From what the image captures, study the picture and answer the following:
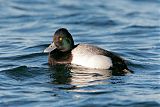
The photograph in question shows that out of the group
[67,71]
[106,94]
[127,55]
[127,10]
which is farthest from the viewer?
[127,10]

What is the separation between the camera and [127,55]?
14617 mm

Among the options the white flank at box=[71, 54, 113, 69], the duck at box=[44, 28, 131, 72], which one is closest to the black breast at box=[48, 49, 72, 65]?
the duck at box=[44, 28, 131, 72]

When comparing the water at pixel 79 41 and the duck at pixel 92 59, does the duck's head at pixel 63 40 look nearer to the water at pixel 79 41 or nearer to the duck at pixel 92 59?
the duck at pixel 92 59

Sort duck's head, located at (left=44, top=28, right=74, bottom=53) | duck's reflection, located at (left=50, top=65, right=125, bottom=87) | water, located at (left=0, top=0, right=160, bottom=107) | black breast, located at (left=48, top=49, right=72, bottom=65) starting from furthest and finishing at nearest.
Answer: duck's head, located at (left=44, top=28, right=74, bottom=53) → black breast, located at (left=48, top=49, right=72, bottom=65) → duck's reflection, located at (left=50, top=65, right=125, bottom=87) → water, located at (left=0, top=0, right=160, bottom=107)

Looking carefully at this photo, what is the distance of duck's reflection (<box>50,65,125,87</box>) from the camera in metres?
11.5

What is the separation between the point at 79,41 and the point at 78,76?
4.47 m

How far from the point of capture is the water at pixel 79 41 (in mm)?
10398

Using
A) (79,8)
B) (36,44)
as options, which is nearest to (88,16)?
(79,8)

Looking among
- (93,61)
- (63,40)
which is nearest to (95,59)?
(93,61)

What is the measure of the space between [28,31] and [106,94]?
290 inches

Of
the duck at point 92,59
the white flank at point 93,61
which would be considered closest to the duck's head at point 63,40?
the duck at point 92,59

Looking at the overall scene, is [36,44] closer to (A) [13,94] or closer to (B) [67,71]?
(B) [67,71]

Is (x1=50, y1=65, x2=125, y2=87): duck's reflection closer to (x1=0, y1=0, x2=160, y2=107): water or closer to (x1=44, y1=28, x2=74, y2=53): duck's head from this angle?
(x1=0, y1=0, x2=160, y2=107): water

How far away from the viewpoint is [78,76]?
12.0 metres
